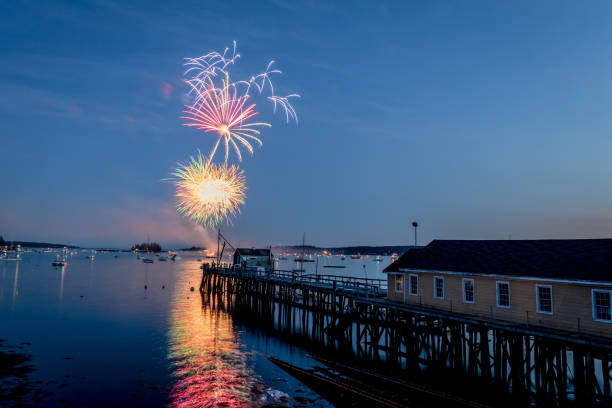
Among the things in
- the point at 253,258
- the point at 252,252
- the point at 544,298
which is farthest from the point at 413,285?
the point at 252,252

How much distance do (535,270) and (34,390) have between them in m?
29.5

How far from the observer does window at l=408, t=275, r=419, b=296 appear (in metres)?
28.5

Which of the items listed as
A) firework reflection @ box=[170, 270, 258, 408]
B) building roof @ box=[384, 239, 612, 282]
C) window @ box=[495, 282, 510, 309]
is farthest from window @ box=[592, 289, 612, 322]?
firework reflection @ box=[170, 270, 258, 408]

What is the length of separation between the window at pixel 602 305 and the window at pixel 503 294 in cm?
436

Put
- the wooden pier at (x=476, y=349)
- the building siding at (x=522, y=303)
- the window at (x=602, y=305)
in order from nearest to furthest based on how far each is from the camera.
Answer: the window at (x=602, y=305)
the wooden pier at (x=476, y=349)
the building siding at (x=522, y=303)

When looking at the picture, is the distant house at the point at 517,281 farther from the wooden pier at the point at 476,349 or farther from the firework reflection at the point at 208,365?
the firework reflection at the point at 208,365

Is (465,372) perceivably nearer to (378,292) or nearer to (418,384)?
(418,384)

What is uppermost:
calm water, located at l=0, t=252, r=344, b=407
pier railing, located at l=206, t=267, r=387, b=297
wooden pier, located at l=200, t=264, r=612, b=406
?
pier railing, located at l=206, t=267, r=387, b=297

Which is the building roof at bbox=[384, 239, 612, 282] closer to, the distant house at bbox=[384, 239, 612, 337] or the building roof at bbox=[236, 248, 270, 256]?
the distant house at bbox=[384, 239, 612, 337]

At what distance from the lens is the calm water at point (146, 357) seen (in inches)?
852

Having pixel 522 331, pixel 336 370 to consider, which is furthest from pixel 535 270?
pixel 336 370

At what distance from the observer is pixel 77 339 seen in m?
34.9

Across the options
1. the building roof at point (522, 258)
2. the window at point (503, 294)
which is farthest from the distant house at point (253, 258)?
the window at point (503, 294)

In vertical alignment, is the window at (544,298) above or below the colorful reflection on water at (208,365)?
above
